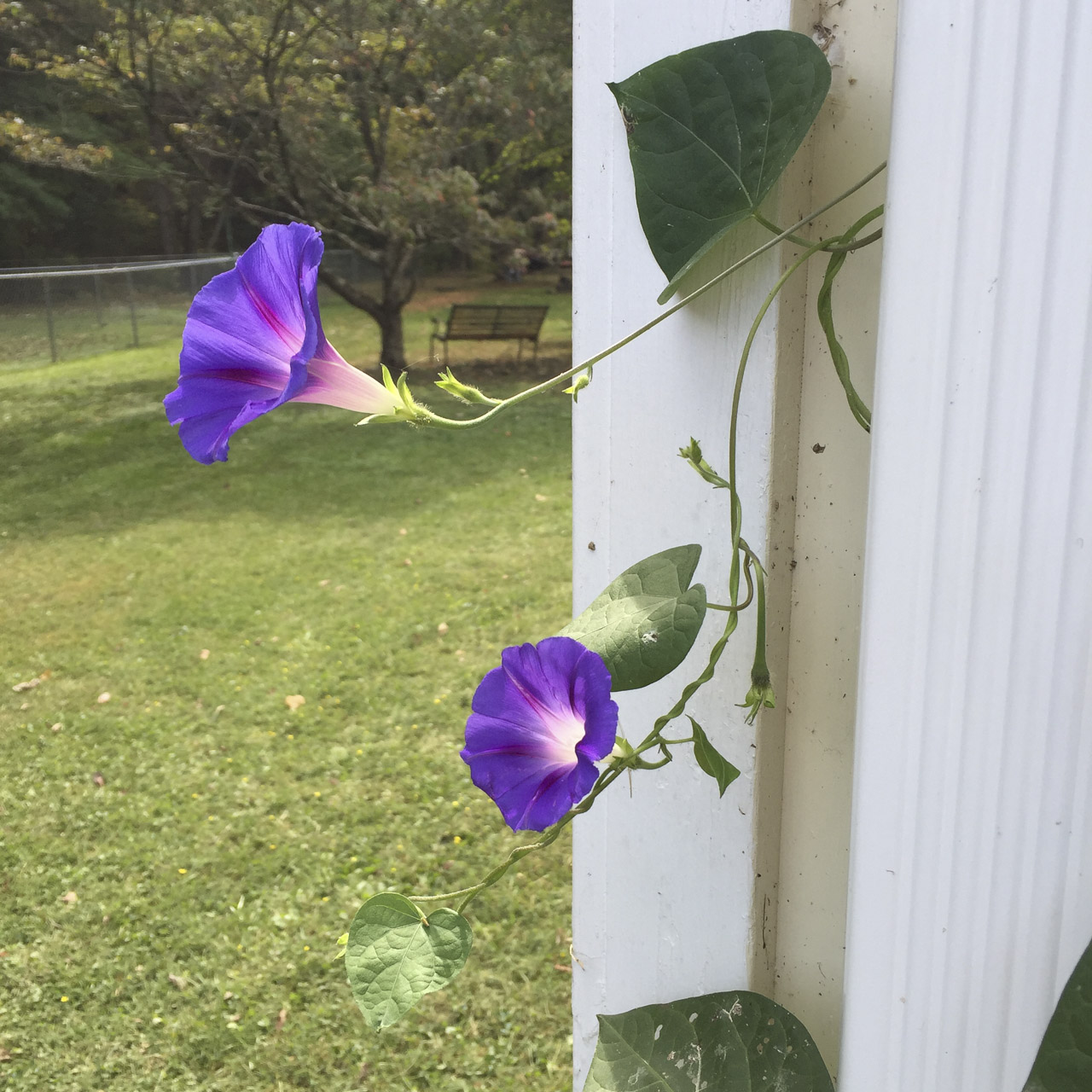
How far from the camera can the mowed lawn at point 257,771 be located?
1785 mm

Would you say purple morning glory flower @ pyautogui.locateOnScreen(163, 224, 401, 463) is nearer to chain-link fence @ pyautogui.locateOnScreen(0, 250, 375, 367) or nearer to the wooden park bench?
chain-link fence @ pyautogui.locateOnScreen(0, 250, 375, 367)

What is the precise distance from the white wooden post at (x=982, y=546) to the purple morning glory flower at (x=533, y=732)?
0.14 m

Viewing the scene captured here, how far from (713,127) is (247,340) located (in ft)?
0.86

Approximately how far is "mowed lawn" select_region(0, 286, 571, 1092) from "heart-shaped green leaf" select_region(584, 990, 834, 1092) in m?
1.17

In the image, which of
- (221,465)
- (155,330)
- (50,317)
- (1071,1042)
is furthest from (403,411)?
(155,330)

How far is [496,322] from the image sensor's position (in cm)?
841

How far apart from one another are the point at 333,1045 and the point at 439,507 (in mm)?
3264

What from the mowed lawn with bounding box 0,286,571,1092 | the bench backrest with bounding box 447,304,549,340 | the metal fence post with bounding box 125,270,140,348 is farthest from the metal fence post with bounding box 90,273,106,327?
the mowed lawn with bounding box 0,286,571,1092

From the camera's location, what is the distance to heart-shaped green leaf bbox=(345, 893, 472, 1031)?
0.55m

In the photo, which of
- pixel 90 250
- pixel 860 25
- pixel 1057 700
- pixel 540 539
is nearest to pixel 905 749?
pixel 1057 700

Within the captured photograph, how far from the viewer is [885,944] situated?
0.45 meters

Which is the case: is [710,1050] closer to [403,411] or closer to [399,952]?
[399,952]

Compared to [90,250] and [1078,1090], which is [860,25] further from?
[90,250]

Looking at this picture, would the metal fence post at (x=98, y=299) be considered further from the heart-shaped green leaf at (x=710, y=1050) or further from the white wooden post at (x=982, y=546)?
the white wooden post at (x=982, y=546)
